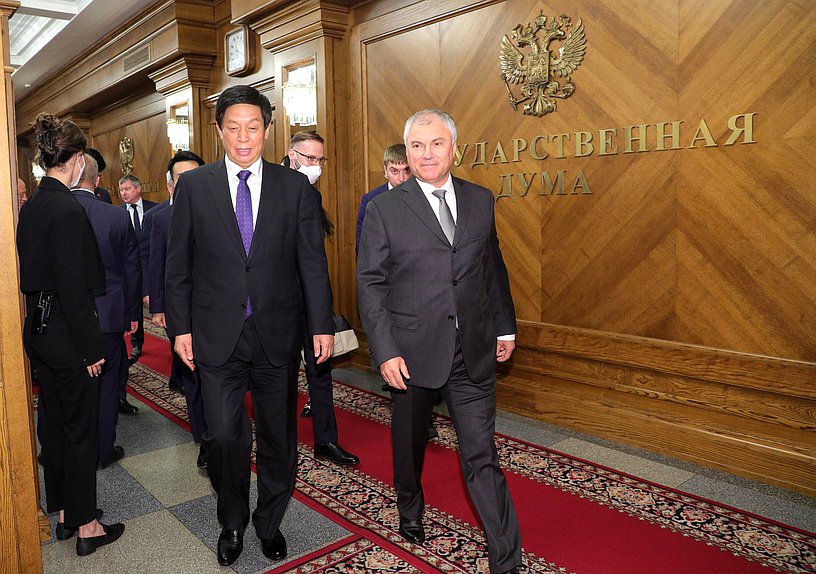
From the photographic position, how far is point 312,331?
271 centimetres

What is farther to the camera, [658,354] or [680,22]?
[658,354]

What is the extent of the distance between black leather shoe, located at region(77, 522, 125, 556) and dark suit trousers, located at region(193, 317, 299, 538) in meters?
0.57

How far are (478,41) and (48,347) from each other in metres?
3.57

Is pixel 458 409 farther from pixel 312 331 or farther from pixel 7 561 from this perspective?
pixel 7 561

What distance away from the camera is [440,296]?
2557mm

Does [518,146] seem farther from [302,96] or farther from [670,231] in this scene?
[302,96]

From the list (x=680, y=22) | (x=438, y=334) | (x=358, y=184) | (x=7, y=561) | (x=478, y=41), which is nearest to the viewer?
(x=7, y=561)

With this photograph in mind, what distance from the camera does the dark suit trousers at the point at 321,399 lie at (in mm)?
3859

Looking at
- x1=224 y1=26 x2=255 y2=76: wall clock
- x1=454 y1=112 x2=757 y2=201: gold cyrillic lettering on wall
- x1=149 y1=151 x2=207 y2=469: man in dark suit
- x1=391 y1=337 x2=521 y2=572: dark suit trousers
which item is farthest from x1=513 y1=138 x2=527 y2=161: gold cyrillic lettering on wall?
x1=224 y1=26 x2=255 y2=76: wall clock

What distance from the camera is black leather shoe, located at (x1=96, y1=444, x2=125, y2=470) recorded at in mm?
3910

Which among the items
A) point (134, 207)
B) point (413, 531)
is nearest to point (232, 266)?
point (413, 531)

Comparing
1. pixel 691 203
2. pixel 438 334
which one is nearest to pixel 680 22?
pixel 691 203

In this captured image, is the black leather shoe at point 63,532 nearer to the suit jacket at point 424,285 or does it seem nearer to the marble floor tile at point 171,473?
the marble floor tile at point 171,473

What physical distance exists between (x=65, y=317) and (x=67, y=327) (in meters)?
0.06
